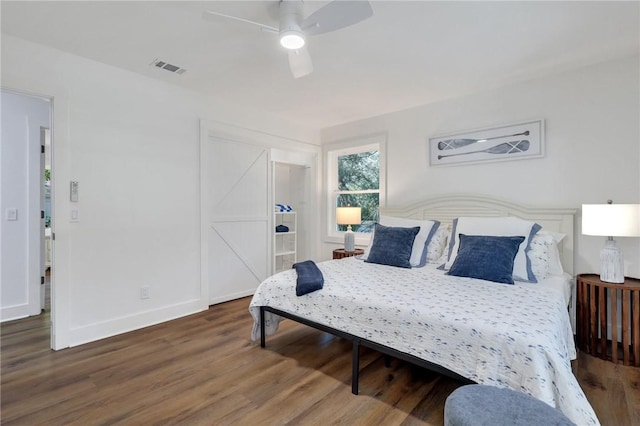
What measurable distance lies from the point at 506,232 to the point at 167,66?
11.2 ft

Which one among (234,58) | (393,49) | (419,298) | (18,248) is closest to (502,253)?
(419,298)

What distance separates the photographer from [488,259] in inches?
97.6

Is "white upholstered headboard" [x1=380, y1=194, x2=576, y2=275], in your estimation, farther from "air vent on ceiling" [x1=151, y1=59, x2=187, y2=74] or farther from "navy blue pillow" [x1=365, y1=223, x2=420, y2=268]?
"air vent on ceiling" [x1=151, y1=59, x2=187, y2=74]

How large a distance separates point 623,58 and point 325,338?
3.58m

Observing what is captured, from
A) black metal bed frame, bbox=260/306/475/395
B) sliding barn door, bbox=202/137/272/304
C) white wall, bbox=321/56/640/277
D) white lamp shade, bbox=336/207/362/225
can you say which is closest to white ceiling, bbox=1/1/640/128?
white wall, bbox=321/56/640/277

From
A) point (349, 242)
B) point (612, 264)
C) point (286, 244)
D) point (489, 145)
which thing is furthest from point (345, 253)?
point (612, 264)

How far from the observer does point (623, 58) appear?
8.91ft

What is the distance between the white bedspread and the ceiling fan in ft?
5.65

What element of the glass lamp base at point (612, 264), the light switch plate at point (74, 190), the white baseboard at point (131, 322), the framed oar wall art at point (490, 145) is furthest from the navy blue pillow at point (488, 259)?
the light switch plate at point (74, 190)

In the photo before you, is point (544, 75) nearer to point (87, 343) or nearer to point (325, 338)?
point (325, 338)

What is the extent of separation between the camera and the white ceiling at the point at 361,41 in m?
2.07

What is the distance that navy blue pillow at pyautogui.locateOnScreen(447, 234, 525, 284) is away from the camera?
242cm

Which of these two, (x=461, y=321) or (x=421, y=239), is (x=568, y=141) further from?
(x=461, y=321)

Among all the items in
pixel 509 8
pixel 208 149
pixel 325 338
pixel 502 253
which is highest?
pixel 509 8
